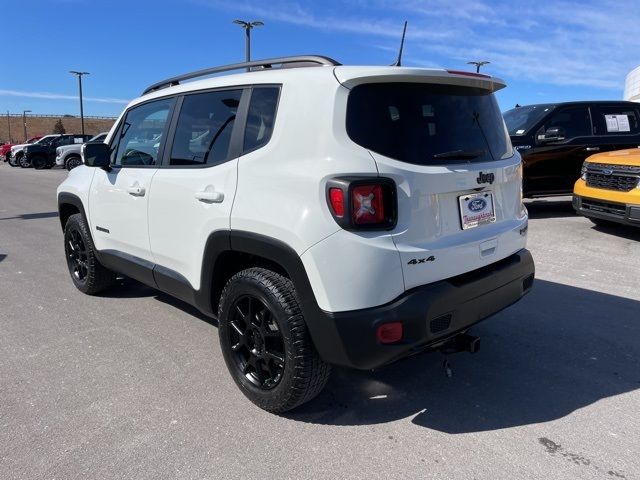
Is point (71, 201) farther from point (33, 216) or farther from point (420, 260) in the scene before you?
point (33, 216)

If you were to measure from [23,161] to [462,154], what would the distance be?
3143 centimetres

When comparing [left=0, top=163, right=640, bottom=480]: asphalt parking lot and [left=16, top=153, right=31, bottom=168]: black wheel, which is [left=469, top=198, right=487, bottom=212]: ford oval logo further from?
[left=16, top=153, right=31, bottom=168]: black wheel

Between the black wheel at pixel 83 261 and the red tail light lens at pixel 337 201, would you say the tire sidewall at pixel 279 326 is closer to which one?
the red tail light lens at pixel 337 201

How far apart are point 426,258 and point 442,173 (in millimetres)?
442

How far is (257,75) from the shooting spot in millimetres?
2953

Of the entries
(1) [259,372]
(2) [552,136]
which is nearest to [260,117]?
(1) [259,372]

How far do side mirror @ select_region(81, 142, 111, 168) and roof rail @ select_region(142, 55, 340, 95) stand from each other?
665 mm

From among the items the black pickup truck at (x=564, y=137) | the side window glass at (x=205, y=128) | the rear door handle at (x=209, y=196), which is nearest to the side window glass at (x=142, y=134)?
the side window glass at (x=205, y=128)

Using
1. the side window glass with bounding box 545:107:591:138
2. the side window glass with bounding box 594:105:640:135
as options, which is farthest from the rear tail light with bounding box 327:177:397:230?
the side window glass with bounding box 594:105:640:135

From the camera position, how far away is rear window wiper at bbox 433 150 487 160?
2.61 meters

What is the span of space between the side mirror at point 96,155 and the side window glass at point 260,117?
5.80 ft

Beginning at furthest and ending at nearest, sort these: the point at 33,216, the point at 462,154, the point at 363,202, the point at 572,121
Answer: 1. the point at 33,216
2. the point at 572,121
3. the point at 462,154
4. the point at 363,202

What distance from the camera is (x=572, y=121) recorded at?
29.6 ft

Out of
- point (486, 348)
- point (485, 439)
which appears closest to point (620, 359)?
point (486, 348)
